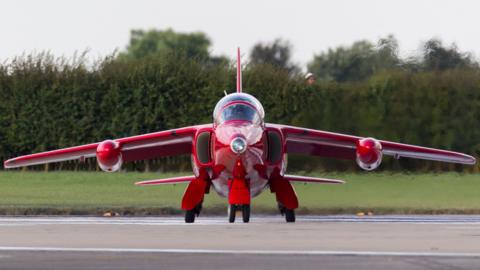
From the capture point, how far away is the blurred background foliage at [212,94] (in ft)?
108

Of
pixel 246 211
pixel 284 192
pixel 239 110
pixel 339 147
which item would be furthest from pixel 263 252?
pixel 339 147

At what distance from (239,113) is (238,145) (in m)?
1.10

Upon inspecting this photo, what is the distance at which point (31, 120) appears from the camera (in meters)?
40.0

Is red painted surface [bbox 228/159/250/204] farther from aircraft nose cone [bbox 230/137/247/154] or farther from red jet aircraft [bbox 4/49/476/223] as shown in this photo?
aircraft nose cone [bbox 230/137/247/154]

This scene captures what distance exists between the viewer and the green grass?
26.2m

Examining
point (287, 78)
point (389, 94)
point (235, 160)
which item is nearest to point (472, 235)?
point (235, 160)

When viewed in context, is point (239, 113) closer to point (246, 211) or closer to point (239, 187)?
point (239, 187)

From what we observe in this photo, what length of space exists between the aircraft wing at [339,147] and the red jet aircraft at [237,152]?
0.07 feet

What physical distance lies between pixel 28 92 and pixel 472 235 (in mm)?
24402

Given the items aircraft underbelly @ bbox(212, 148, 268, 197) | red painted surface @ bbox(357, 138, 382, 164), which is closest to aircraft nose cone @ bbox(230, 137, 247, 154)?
aircraft underbelly @ bbox(212, 148, 268, 197)

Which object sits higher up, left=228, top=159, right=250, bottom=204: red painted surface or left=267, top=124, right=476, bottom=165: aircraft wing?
left=267, top=124, right=476, bottom=165: aircraft wing

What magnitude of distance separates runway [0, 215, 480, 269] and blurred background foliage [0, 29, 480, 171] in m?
9.16

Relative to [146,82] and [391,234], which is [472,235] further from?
[146,82]

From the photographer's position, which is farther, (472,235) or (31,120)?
(31,120)
